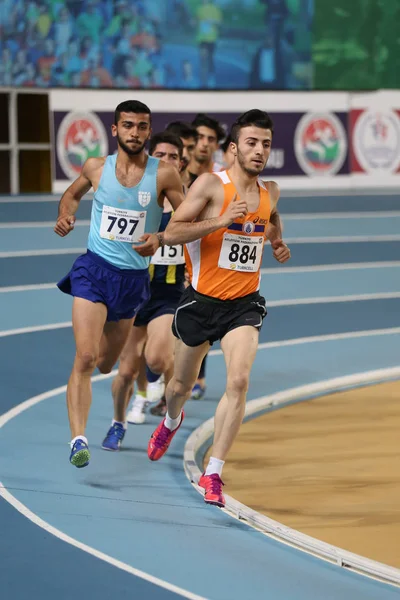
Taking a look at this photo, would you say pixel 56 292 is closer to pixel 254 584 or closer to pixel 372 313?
pixel 372 313

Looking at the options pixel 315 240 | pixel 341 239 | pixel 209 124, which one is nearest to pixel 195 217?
pixel 209 124

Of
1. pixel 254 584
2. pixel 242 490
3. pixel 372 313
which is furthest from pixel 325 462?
pixel 372 313

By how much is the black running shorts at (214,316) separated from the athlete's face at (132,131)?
37.0 inches

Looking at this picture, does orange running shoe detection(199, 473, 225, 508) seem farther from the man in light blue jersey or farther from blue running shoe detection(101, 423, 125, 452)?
blue running shoe detection(101, 423, 125, 452)

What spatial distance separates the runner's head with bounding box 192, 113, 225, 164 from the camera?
9336 millimetres

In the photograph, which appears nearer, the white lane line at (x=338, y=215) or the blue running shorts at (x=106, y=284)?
the blue running shorts at (x=106, y=284)

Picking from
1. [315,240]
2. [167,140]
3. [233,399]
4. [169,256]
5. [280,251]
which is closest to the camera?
[233,399]

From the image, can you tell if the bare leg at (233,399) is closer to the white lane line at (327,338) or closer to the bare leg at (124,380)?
the bare leg at (124,380)

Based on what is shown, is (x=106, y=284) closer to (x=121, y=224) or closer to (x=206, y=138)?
(x=121, y=224)

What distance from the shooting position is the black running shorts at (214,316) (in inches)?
270

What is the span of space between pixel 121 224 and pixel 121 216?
0.05 meters

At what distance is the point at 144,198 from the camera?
7.25 m

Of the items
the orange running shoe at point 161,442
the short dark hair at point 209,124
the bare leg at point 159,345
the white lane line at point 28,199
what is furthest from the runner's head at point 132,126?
the white lane line at point 28,199

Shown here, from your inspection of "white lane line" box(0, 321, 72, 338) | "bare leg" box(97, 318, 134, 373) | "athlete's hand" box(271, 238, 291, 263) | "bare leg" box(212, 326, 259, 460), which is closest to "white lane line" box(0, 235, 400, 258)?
"white lane line" box(0, 321, 72, 338)
